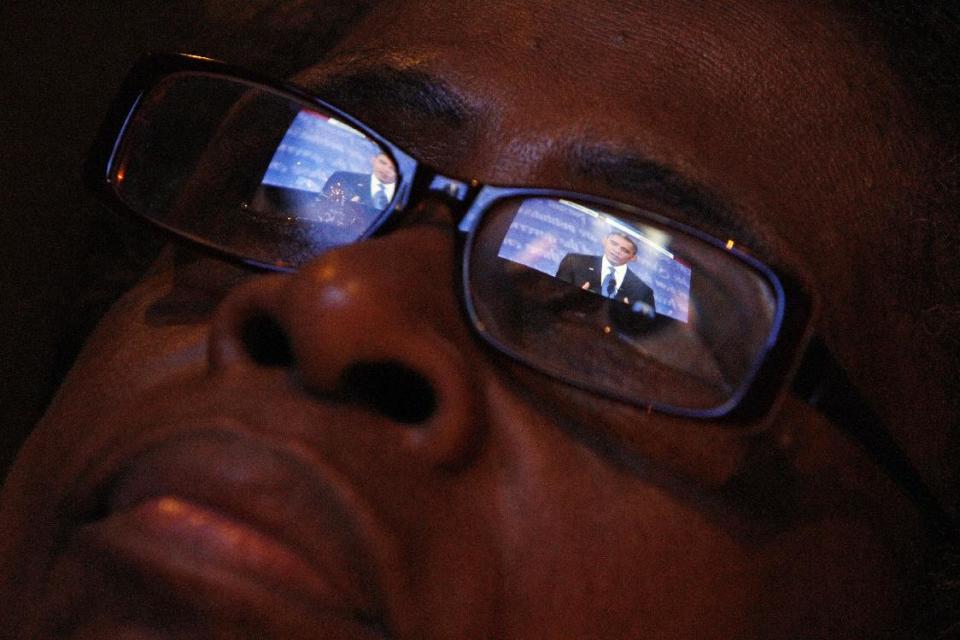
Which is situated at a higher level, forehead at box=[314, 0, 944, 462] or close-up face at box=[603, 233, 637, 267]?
forehead at box=[314, 0, 944, 462]

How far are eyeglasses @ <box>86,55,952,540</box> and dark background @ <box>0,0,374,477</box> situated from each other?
41 cm

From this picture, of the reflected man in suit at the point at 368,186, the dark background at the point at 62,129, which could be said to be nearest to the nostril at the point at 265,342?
the reflected man in suit at the point at 368,186

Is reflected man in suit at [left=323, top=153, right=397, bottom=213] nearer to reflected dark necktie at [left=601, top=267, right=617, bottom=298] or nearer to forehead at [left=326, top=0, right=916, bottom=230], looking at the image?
forehead at [left=326, top=0, right=916, bottom=230]

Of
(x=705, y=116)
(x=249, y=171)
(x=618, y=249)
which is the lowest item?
(x=249, y=171)

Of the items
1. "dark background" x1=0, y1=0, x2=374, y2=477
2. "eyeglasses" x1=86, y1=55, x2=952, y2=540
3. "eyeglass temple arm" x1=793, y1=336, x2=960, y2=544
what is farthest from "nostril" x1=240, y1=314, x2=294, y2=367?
"dark background" x1=0, y1=0, x2=374, y2=477

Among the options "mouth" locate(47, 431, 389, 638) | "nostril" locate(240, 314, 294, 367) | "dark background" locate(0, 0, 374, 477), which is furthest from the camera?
"dark background" locate(0, 0, 374, 477)

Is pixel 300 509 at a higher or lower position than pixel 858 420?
lower

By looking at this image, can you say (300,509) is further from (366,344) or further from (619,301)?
(619,301)

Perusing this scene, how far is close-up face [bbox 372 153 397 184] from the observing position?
944 millimetres

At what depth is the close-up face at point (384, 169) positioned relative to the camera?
0.94 meters

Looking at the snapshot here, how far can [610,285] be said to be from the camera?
2.89ft

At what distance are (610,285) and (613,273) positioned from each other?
14mm

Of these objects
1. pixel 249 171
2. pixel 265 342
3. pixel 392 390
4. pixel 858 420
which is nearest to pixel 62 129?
pixel 249 171

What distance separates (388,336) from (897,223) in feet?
2.28
